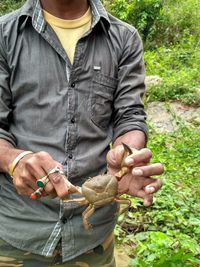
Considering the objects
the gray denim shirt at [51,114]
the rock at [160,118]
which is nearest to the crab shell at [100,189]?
the gray denim shirt at [51,114]

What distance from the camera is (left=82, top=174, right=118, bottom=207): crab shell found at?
1.94 meters

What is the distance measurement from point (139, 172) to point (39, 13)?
87 cm

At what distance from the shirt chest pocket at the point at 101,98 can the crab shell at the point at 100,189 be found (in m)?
0.37

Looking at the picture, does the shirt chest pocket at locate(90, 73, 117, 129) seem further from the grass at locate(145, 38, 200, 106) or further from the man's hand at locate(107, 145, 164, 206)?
the grass at locate(145, 38, 200, 106)

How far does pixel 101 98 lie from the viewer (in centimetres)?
225

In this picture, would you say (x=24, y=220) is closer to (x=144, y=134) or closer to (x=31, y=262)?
(x=31, y=262)

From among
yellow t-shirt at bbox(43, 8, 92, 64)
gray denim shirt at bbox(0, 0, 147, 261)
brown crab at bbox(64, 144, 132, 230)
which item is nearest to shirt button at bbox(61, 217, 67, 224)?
gray denim shirt at bbox(0, 0, 147, 261)

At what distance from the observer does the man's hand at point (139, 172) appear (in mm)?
1866

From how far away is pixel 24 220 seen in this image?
2.20 m

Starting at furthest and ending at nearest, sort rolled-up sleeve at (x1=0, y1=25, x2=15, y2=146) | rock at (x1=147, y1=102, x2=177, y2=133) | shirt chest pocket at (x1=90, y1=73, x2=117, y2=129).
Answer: rock at (x1=147, y1=102, x2=177, y2=133)
shirt chest pocket at (x1=90, y1=73, x2=117, y2=129)
rolled-up sleeve at (x1=0, y1=25, x2=15, y2=146)

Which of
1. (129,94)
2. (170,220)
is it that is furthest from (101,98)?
(170,220)

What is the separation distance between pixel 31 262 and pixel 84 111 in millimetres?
Answer: 744

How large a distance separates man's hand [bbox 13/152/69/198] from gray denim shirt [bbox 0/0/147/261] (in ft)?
0.98

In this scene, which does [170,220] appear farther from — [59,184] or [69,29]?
[59,184]
